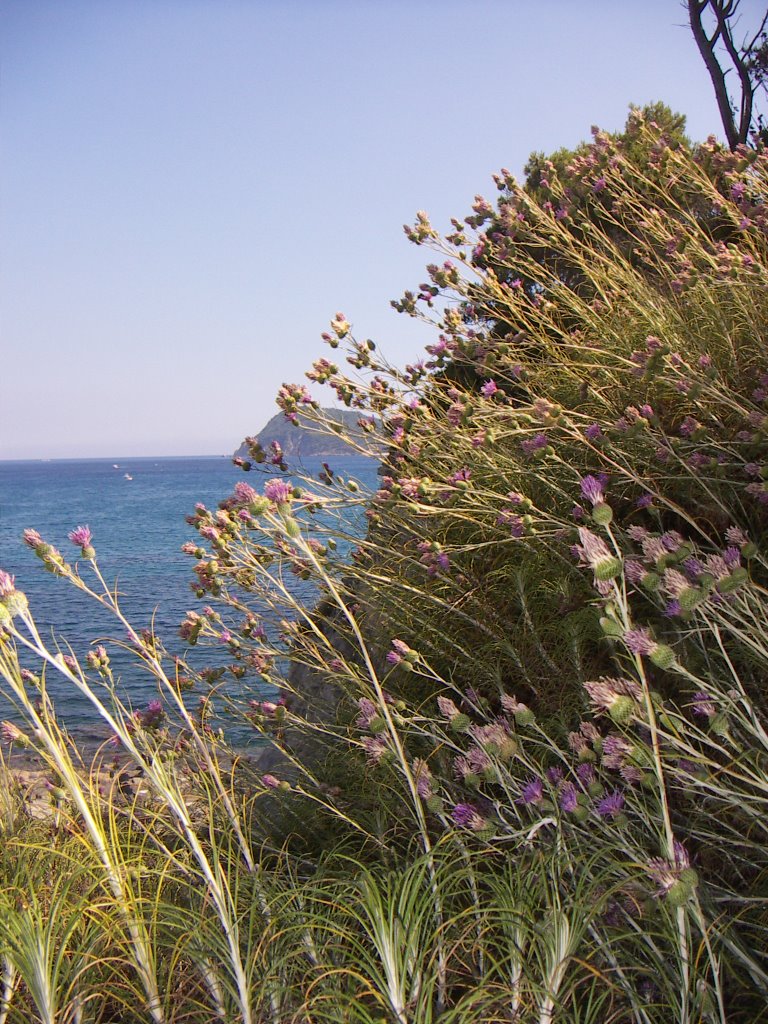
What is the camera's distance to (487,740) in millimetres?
1905

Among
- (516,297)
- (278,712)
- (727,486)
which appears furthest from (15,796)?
(516,297)

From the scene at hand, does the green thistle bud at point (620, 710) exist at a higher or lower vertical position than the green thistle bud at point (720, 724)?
higher

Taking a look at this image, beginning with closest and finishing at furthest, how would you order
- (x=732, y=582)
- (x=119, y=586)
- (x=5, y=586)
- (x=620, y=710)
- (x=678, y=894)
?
1. (x=678, y=894)
2. (x=620, y=710)
3. (x=732, y=582)
4. (x=5, y=586)
5. (x=119, y=586)

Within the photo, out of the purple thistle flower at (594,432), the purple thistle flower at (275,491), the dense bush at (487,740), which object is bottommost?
the dense bush at (487,740)

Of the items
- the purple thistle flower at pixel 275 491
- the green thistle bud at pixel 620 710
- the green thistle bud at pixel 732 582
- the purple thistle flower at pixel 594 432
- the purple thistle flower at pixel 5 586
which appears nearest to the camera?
the green thistle bud at pixel 620 710

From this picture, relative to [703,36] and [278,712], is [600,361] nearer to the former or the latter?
[278,712]

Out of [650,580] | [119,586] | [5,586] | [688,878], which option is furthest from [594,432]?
[119,586]

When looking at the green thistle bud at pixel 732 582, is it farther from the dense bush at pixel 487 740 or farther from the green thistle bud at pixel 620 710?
the green thistle bud at pixel 620 710

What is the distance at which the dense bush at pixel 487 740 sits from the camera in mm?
1752

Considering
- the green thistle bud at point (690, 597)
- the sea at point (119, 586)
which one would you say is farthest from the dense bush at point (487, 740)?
the sea at point (119, 586)

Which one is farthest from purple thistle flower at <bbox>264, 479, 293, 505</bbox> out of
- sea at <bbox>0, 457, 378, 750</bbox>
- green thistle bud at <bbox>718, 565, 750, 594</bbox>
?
green thistle bud at <bbox>718, 565, 750, 594</bbox>

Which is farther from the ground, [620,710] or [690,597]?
[690,597]

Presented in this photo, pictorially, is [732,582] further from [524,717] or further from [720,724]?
[524,717]

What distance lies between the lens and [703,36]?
10.6m
